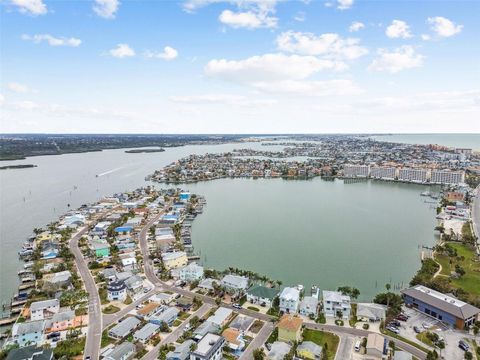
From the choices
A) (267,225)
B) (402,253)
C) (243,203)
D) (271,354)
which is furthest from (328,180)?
(271,354)

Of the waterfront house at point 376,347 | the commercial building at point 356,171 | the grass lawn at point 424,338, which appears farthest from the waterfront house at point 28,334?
the commercial building at point 356,171

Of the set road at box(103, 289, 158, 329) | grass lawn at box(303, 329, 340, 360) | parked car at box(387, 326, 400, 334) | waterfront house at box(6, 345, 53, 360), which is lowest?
road at box(103, 289, 158, 329)

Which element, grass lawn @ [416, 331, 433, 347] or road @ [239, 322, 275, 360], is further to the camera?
grass lawn @ [416, 331, 433, 347]

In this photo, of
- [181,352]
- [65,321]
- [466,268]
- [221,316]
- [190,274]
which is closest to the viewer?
[181,352]

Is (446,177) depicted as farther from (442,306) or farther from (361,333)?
(361,333)

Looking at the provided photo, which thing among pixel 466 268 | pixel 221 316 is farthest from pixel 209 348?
pixel 466 268

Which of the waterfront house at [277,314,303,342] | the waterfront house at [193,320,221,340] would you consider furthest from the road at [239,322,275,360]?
the waterfront house at [193,320,221,340]

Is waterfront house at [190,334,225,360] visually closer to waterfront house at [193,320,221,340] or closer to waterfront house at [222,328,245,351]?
waterfront house at [222,328,245,351]
